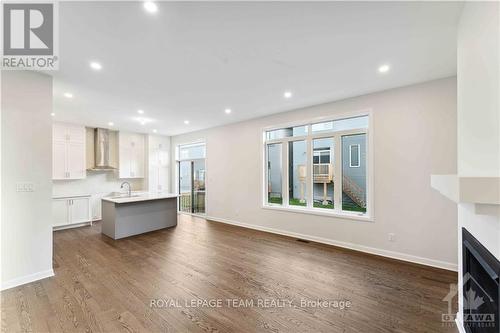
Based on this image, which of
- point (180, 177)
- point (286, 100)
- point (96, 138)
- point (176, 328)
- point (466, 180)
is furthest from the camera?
point (180, 177)

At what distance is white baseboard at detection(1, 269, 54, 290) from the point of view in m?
2.62

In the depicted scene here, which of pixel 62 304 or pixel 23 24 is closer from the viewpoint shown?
pixel 23 24

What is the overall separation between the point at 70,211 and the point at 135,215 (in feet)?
7.57

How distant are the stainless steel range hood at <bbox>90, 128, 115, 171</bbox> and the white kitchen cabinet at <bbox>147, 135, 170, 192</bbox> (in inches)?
50.2

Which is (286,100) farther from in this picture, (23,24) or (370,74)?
(23,24)

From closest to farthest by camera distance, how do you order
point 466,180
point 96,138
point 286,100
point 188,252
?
1. point 466,180
2. point 188,252
3. point 286,100
4. point 96,138

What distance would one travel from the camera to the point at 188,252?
3793mm

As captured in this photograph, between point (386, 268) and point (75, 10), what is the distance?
186 inches

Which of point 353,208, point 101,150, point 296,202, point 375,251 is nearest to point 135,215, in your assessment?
point 101,150

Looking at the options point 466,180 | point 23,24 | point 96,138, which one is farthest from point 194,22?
point 96,138

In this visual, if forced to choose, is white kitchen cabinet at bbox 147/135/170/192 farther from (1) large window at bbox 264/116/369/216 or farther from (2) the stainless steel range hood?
(1) large window at bbox 264/116/369/216

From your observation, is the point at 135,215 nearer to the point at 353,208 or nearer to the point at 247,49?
the point at 247,49

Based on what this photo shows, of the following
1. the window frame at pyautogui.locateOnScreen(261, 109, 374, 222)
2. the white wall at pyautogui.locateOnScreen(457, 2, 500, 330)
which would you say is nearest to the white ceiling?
the white wall at pyautogui.locateOnScreen(457, 2, 500, 330)

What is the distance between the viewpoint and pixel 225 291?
2.52 meters
